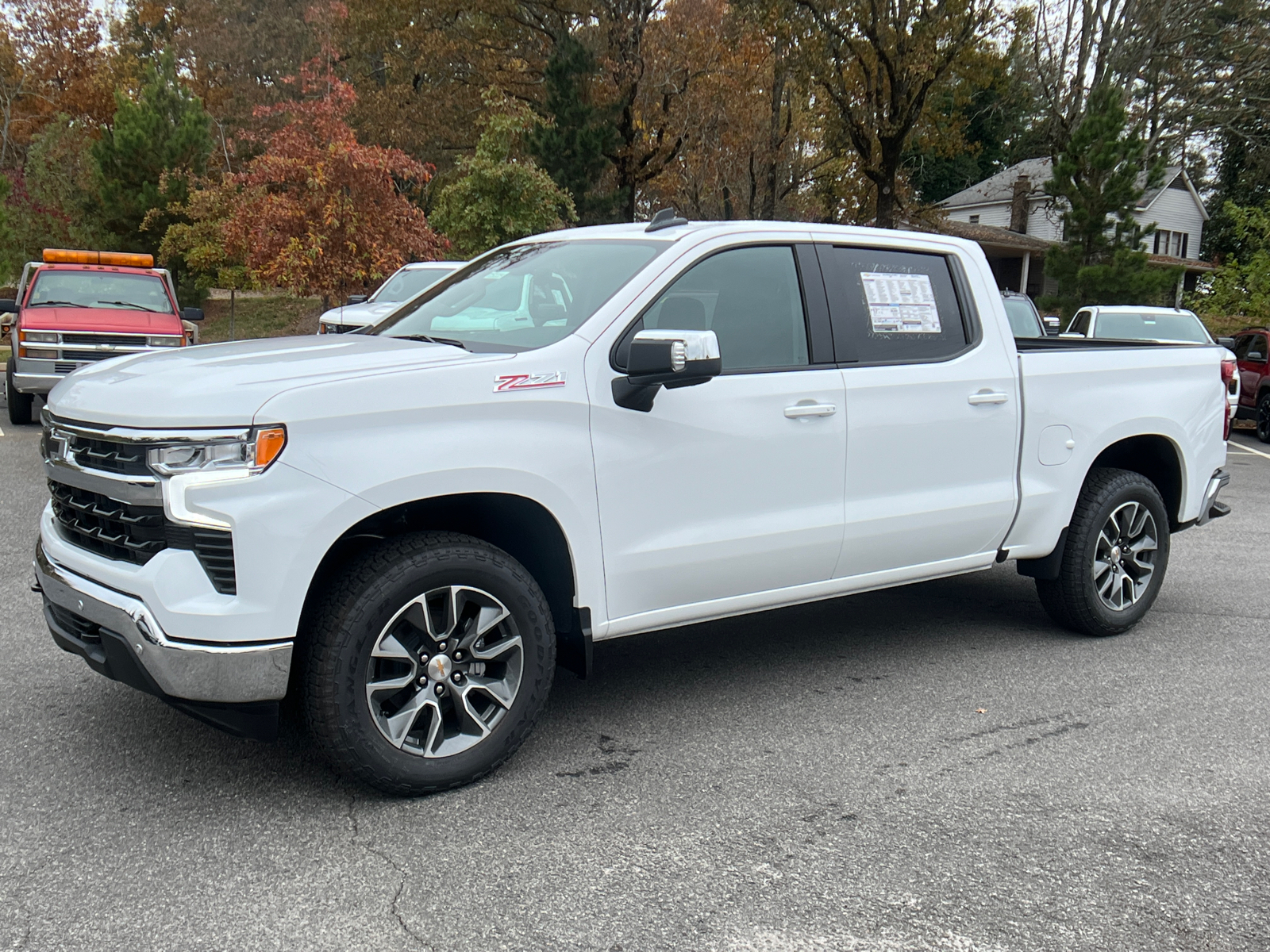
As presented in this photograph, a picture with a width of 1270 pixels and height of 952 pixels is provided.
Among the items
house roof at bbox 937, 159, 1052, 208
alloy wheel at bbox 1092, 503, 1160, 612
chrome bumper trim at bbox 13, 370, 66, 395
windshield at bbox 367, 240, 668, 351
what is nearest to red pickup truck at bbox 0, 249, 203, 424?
chrome bumper trim at bbox 13, 370, 66, 395

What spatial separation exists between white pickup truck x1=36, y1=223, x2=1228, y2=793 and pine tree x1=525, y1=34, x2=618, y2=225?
2296 centimetres

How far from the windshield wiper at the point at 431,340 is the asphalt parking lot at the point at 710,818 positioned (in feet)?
4.94

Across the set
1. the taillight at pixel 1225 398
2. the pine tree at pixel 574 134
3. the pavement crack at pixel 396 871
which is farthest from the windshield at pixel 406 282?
the pine tree at pixel 574 134

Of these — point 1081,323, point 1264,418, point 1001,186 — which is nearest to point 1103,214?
point 1264,418

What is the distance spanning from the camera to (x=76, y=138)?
3403 centimetres

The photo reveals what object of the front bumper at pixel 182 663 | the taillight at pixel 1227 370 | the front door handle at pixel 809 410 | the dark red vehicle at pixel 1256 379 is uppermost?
the front door handle at pixel 809 410

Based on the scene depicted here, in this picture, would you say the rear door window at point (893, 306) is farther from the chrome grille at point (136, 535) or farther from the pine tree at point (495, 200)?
the pine tree at point (495, 200)

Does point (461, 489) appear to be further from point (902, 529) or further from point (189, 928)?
point (902, 529)

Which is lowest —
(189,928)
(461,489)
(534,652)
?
(189,928)

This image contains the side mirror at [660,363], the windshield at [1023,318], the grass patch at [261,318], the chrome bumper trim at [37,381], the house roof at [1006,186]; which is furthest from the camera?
the house roof at [1006,186]

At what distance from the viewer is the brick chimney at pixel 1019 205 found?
47812 millimetres

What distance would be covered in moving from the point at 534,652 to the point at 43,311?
1098 cm

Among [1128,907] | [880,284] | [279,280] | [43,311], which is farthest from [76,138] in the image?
[1128,907]

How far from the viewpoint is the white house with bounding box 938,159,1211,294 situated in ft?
154
